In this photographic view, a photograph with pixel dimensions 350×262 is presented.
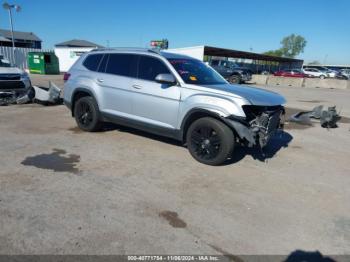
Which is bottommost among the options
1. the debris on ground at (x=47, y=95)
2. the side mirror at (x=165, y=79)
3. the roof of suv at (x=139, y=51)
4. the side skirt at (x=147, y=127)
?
the debris on ground at (x=47, y=95)

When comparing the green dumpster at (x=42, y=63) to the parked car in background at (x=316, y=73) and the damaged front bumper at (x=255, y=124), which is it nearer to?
the damaged front bumper at (x=255, y=124)

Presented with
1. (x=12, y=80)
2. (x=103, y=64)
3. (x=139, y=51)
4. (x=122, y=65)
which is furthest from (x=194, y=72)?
(x=12, y=80)

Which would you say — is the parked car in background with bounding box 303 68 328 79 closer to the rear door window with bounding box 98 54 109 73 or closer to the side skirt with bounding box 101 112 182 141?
the rear door window with bounding box 98 54 109 73

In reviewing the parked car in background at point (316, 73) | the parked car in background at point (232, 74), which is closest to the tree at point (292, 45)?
the parked car in background at point (316, 73)

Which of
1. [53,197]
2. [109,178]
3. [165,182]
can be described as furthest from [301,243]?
[53,197]

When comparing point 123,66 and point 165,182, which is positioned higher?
point 123,66

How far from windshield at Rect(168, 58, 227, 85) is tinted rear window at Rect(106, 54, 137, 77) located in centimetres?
83

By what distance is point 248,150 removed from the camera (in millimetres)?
6035

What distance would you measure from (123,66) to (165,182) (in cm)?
284

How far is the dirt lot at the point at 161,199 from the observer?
297cm

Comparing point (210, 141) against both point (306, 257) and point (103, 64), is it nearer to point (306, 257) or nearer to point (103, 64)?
point (306, 257)

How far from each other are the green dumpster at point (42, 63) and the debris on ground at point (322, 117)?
83.6 ft

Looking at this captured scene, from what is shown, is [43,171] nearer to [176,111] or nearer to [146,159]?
[146,159]

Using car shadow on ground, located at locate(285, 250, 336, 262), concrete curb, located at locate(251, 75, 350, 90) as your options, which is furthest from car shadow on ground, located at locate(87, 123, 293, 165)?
concrete curb, located at locate(251, 75, 350, 90)
